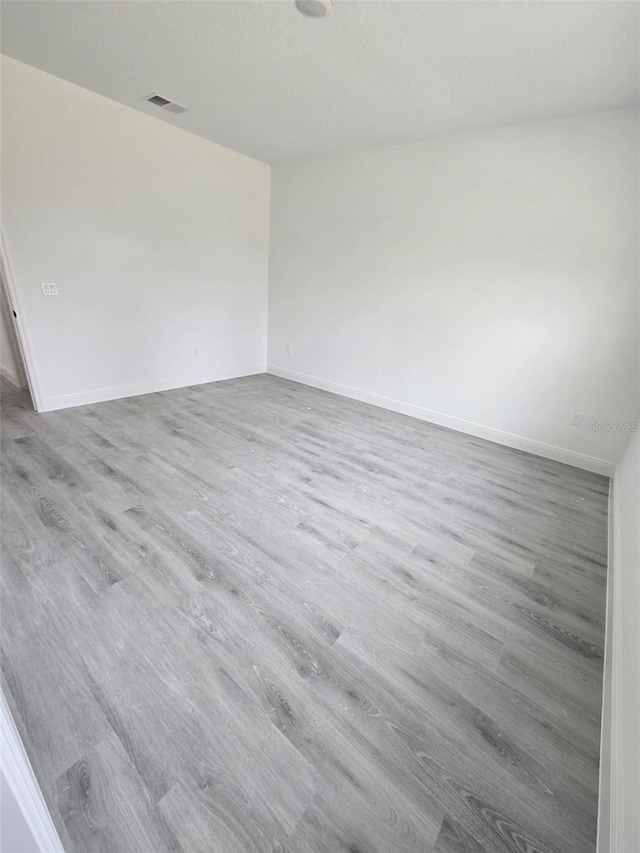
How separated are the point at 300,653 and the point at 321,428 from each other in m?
2.50

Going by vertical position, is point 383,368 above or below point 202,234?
below

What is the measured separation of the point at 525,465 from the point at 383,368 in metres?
1.89

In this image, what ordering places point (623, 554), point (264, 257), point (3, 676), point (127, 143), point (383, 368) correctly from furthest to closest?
1. point (264, 257)
2. point (383, 368)
3. point (127, 143)
4. point (623, 554)
5. point (3, 676)

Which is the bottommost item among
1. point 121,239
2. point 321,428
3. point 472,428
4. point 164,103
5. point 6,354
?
point 321,428

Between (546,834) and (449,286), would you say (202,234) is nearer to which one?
(449,286)

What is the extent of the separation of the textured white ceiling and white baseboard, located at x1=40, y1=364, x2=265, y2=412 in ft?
8.92

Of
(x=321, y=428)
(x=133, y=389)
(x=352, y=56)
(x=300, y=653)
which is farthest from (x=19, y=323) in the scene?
(x=300, y=653)

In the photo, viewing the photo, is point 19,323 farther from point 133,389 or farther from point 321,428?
point 321,428

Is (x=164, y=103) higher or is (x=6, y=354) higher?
(x=164, y=103)

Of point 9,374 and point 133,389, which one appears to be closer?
point 133,389

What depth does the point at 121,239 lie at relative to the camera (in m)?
3.84

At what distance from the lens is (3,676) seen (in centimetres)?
136

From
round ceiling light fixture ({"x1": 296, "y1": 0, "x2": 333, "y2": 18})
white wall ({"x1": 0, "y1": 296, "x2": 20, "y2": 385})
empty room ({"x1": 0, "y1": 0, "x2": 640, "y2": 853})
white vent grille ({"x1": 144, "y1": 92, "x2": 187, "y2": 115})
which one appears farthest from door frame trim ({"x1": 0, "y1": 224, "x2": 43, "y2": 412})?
round ceiling light fixture ({"x1": 296, "y1": 0, "x2": 333, "y2": 18})

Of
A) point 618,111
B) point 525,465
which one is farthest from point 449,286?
point 525,465
